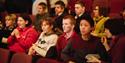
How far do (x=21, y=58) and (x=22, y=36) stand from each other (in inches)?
29.8

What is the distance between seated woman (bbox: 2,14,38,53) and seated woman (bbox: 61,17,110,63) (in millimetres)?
938

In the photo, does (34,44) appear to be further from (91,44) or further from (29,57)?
(91,44)

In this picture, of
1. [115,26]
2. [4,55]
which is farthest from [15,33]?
[115,26]

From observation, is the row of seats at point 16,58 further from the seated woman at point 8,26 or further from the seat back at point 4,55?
the seated woman at point 8,26

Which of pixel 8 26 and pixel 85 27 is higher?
pixel 85 27

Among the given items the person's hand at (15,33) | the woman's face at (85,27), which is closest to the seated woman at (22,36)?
the person's hand at (15,33)

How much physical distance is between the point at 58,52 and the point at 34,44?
1.40 ft

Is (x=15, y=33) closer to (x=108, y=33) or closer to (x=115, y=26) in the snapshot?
(x=108, y=33)

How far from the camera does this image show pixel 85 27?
296 cm

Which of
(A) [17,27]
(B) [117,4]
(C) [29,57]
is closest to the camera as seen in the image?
(C) [29,57]

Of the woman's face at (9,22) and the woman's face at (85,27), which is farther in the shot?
the woman's face at (9,22)

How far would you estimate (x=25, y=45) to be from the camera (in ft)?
13.0

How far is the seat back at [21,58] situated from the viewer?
3.21 metres

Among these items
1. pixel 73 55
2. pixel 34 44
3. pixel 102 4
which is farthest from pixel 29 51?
pixel 102 4
